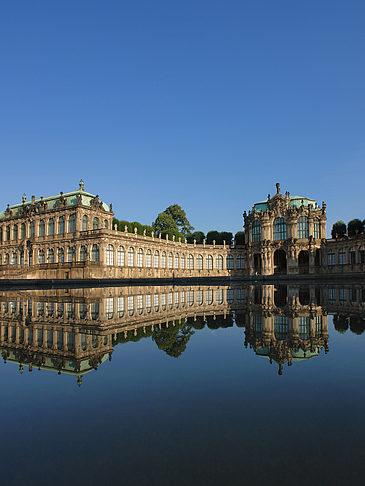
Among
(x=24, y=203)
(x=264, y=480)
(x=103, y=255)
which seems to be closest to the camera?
(x=264, y=480)

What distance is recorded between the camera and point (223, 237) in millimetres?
103062

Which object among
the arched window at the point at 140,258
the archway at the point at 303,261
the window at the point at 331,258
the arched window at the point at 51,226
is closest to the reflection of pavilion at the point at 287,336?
the arched window at the point at 140,258

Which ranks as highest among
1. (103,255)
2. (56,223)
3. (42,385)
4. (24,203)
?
(24,203)

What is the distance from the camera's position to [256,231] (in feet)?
290

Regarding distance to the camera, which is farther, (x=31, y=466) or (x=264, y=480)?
(x=31, y=466)

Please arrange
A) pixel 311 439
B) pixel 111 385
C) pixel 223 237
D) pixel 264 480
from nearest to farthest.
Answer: pixel 264 480, pixel 311 439, pixel 111 385, pixel 223 237

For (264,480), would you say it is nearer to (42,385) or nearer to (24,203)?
(42,385)

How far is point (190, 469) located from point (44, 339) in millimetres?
5710

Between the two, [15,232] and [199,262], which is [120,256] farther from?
[15,232]

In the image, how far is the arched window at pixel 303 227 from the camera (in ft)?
267

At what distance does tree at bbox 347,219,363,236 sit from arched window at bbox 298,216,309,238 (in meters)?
11.0

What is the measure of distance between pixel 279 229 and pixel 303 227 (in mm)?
5697

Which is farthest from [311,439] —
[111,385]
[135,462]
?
[111,385]

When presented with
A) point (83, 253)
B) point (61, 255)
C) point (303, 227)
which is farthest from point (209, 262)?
point (61, 255)
